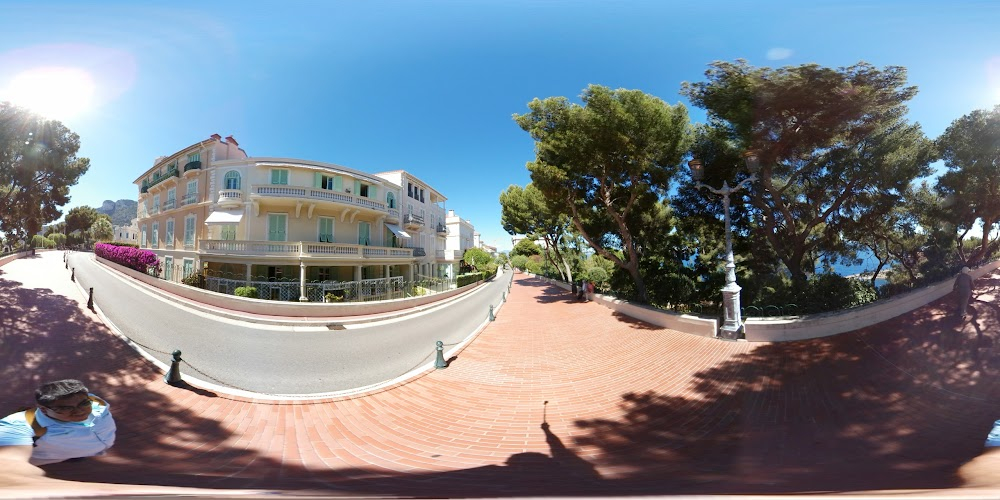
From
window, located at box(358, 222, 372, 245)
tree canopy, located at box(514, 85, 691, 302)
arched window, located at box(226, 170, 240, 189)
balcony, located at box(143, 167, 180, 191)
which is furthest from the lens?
window, located at box(358, 222, 372, 245)

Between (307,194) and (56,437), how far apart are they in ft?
17.5

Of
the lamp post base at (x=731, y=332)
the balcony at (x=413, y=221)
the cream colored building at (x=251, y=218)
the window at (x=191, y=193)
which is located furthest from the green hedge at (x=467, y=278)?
the lamp post base at (x=731, y=332)

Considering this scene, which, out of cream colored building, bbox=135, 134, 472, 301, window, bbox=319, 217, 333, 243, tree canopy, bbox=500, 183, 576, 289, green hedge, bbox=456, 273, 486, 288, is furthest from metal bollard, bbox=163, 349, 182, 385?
green hedge, bbox=456, 273, 486, 288

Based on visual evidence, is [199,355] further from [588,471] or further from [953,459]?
[953,459]

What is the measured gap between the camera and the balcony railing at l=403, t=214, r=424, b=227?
1474 cm

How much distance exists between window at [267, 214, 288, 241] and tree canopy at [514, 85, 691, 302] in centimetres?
706

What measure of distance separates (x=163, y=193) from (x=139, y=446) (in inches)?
179

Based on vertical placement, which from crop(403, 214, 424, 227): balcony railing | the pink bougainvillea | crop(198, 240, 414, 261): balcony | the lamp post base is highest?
crop(403, 214, 424, 227): balcony railing

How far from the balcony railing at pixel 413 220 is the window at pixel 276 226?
8.34 metres

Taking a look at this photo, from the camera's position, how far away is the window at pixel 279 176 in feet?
18.8

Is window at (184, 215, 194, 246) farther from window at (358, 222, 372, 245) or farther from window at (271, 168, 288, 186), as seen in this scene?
window at (358, 222, 372, 245)

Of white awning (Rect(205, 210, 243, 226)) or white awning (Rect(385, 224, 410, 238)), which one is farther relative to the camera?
white awning (Rect(385, 224, 410, 238))

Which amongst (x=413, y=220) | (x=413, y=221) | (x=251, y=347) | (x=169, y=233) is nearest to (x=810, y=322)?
(x=251, y=347)

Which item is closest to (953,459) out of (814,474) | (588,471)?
(814,474)
